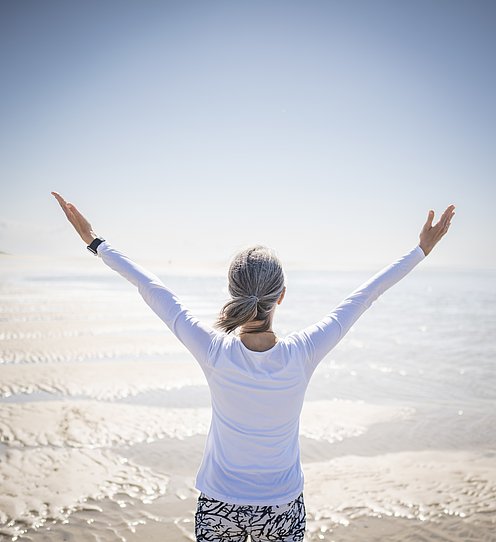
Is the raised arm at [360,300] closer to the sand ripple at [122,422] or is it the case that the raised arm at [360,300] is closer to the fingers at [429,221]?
the fingers at [429,221]

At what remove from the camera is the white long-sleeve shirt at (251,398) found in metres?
2.14

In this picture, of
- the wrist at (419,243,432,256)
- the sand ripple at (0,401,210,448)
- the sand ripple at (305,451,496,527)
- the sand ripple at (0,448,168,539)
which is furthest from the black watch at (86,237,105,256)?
the sand ripple at (0,401,210,448)

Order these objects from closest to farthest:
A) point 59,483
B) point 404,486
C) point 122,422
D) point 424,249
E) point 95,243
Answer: point 95,243 < point 424,249 < point 59,483 < point 404,486 < point 122,422

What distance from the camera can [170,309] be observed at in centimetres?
230

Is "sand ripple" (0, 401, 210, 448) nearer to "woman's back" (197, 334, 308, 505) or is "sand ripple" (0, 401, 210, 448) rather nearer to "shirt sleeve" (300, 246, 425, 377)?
"woman's back" (197, 334, 308, 505)

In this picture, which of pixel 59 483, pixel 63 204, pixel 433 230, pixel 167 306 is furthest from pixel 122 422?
pixel 433 230

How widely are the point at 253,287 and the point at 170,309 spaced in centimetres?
47

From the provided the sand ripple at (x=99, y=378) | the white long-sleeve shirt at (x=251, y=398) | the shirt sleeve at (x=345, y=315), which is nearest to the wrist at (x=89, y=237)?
the white long-sleeve shirt at (x=251, y=398)

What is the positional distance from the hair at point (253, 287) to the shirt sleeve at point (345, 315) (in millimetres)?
263

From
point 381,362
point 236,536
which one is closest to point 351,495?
point 236,536

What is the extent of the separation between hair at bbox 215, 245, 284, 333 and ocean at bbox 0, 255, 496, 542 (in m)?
3.86

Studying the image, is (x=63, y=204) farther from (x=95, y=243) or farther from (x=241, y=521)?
(x=241, y=521)

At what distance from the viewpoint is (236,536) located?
7.47ft

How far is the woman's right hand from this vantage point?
2.93 metres
